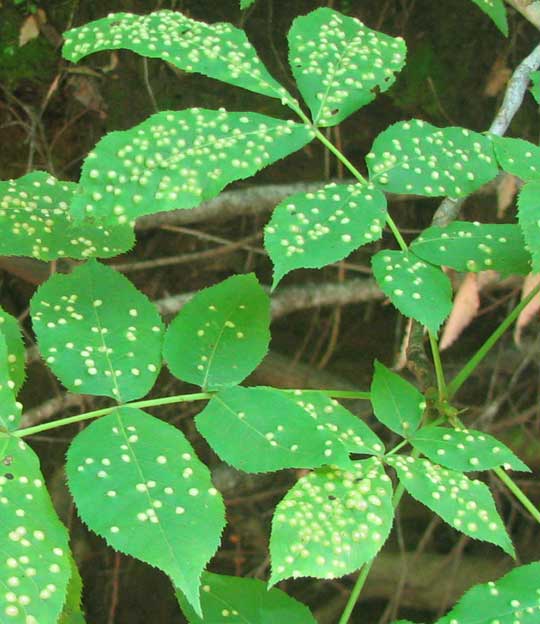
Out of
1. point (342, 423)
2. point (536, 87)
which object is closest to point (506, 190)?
point (536, 87)

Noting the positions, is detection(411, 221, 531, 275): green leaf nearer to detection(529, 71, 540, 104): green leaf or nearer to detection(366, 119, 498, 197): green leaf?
detection(366, 119, 498, 197): green leaf

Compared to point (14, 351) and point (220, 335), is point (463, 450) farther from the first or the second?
point (14, 351)

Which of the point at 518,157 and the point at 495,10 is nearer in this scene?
the point at 518,157

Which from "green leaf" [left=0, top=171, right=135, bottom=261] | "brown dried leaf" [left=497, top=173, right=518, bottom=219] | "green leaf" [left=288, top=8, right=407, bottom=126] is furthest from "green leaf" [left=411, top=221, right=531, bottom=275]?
"brown dried leaf" [left=497, top=173, right=518, bottom=219]

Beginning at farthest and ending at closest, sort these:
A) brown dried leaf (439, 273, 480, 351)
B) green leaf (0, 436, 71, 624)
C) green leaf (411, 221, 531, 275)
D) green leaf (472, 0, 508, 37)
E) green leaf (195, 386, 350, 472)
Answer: brown dried leaf (439, 273, 480, 351)
green leaf (472, 0, 508, 37)
green leaf (411, 221, 531, 275)
green leaf (195, 386, 350, 472)
green leaf (0, 436, 71, 624)

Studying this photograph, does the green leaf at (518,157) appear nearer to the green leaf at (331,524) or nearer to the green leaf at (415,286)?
the green leaf at (415,286)

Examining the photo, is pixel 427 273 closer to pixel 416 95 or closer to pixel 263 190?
pixel 263 190
